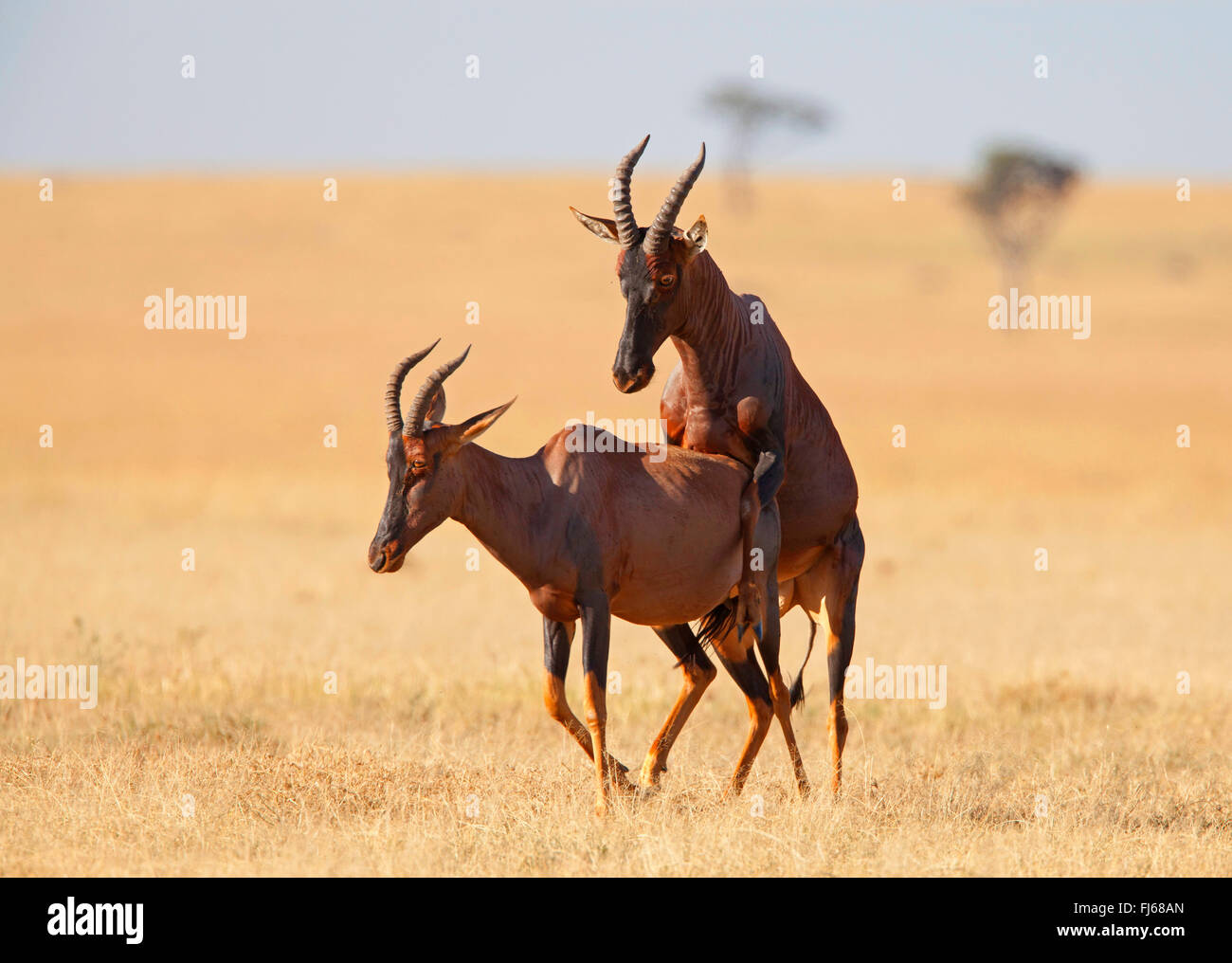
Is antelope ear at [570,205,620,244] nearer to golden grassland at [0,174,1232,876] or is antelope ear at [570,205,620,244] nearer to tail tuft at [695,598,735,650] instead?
tail tuft at [695,598,735,650]

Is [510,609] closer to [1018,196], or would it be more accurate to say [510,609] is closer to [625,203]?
[625,203]

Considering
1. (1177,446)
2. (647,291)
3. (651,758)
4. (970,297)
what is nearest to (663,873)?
(651,758)

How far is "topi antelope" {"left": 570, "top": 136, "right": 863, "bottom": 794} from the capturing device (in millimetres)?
8547

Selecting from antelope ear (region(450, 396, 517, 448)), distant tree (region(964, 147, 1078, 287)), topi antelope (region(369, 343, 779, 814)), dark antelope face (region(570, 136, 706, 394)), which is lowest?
topi antelope (region(369, 343, 779, 814))

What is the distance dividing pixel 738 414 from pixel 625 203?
1525 mm

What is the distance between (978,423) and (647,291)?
28541mm

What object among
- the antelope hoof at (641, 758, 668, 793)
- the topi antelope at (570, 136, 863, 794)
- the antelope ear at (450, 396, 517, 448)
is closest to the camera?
the antelope ear at (450, 396, 517, 448)

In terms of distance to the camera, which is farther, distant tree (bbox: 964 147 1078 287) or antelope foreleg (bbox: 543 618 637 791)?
distant tree (bbox: 964 147 1078 287)

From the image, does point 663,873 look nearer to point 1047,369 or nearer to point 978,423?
point 978,423

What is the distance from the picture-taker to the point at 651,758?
30.3 ft

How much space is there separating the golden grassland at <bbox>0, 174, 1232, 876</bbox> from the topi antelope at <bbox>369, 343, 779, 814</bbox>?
101cm

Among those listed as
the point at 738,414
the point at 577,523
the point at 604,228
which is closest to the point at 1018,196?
the point at 738,414

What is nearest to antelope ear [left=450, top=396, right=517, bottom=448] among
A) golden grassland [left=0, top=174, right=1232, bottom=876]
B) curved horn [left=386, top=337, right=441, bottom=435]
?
curved horn [left=386, top=337, right=441, bottom=435]

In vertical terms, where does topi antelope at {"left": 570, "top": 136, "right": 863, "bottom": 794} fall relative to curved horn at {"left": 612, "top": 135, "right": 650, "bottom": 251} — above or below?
below
